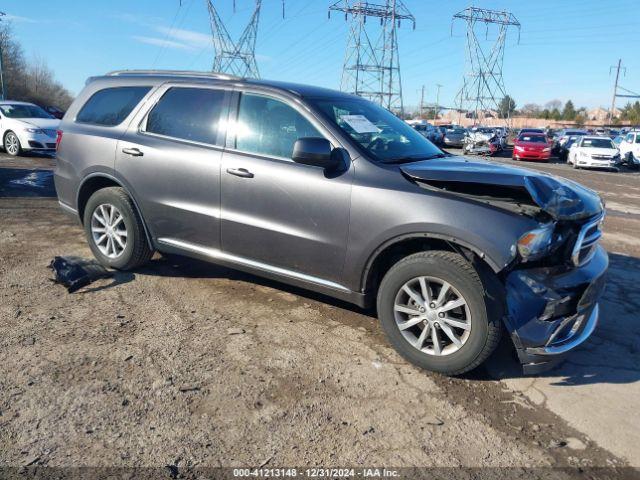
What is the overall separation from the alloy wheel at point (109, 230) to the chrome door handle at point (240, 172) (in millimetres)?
1390

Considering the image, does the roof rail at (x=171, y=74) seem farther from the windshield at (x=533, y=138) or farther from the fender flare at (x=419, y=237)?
the windshield at (x=533, y=138)

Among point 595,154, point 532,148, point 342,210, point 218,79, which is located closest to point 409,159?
point 342,210

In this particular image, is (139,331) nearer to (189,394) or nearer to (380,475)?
(189,394)

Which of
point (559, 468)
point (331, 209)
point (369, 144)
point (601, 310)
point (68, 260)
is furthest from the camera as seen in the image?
point (68, 260)

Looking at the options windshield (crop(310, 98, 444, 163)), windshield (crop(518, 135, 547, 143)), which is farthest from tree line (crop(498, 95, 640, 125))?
windshield (crop(310, 98, 444, 163))

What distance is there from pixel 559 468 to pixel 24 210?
7.67m

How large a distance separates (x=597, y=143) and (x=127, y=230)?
24.1 meters

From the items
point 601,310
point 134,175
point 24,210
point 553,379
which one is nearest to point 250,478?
point 553,379

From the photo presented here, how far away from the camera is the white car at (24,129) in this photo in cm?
1345

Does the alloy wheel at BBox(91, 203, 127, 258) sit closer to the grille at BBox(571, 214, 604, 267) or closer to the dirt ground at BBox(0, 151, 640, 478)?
the dirt ground at BBox(0, 151, 640, 478)

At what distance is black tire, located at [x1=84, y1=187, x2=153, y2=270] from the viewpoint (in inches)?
183

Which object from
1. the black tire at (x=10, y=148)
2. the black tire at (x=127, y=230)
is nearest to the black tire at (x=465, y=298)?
the black tire at (x=127, y=230)

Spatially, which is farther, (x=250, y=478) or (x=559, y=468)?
(x=559, y=468)

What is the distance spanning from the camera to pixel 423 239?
3.38 m
